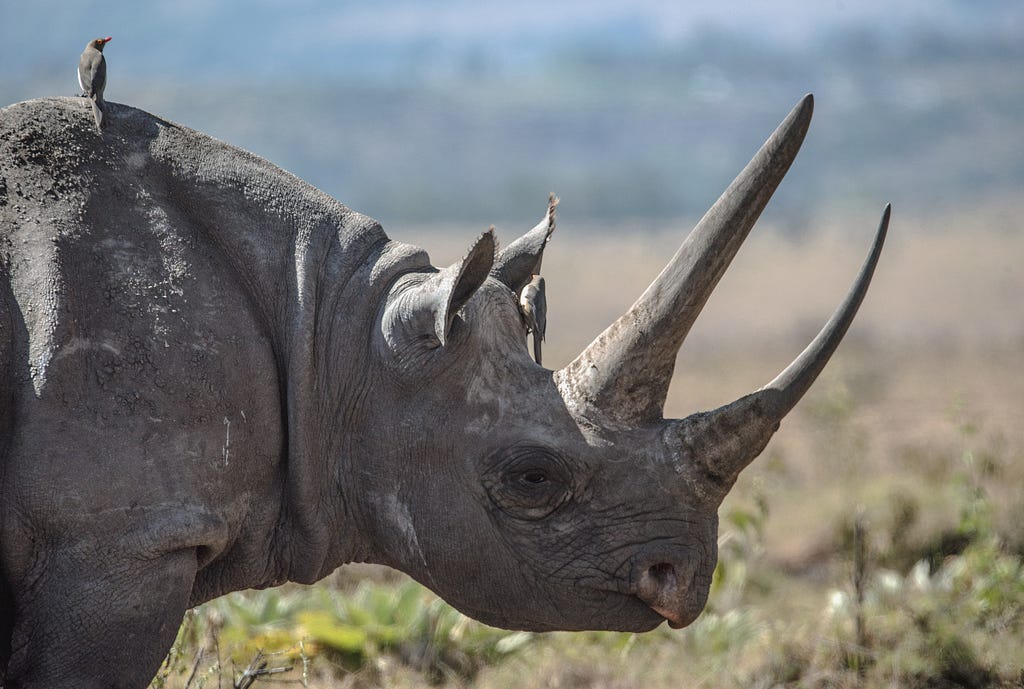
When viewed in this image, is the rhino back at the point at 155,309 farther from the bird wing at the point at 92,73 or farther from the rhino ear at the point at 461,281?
the rhino ear at the point at 461,281

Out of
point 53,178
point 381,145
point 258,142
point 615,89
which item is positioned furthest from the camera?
point 615,89

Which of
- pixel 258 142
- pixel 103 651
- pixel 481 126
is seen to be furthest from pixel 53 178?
pixel 481 126

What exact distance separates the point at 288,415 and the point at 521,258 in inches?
44.9

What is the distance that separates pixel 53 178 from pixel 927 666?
4.43m

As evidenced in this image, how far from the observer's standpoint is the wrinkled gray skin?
13.7 feet

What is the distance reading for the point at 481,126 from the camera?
177250mm

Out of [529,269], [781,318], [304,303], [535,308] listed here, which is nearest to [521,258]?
[529,269]

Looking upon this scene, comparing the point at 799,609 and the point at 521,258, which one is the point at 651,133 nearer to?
the point at 799,609

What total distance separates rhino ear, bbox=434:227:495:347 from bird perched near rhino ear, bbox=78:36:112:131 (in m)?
1.33

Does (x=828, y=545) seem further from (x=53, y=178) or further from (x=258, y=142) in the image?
(x=258, y=142)

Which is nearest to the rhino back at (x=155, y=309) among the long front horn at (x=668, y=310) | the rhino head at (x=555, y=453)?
the rhino head at (x=555, y=453)

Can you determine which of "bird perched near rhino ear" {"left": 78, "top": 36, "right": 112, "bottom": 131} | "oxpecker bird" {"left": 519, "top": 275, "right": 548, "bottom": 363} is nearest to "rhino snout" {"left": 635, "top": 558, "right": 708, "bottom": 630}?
"oxpecker bird" {"left": 519, "top": 275, "right": 548, "bottom": 363}

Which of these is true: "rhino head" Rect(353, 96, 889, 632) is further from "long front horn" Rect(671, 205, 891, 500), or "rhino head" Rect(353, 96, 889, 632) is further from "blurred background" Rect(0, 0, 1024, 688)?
"blurred background" Rect(0, 0, 1024, 688)

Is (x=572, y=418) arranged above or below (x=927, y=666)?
above
